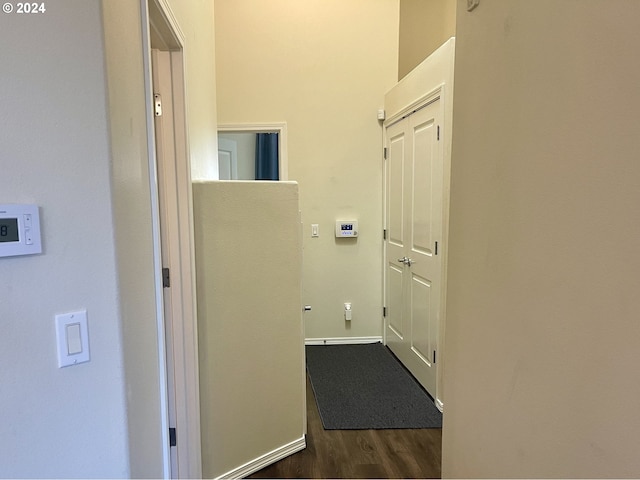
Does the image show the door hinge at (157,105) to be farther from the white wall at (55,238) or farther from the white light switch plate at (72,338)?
the white light switch plate at (72,338)

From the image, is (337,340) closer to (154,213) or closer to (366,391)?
(366,391)

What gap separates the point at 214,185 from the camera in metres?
1.74

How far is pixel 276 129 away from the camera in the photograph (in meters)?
3.61

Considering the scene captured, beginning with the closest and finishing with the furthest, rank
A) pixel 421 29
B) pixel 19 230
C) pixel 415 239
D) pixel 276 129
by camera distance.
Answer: pixel 19 230 < pixel 415 239 < pixel 421 29 < pixel 276 129

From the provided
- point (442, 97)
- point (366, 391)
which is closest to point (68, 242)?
point (442, 97)

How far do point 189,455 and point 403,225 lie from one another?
231cm

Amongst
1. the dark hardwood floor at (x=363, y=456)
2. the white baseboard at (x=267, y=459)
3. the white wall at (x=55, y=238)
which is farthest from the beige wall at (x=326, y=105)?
the white wall at (x=55, y=238)

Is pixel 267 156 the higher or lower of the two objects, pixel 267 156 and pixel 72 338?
the higher

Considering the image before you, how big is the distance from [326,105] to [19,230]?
3.22m

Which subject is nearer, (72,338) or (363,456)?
(72,338)

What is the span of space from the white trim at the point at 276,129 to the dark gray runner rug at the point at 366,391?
5.97 feet

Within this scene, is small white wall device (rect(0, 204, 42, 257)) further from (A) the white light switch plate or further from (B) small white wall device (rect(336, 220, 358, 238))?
(B) small white wall device (rect(336, 220, 358, 238))

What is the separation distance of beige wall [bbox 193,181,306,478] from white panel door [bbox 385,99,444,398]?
1.13 meters

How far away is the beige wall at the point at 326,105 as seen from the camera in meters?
3.50
